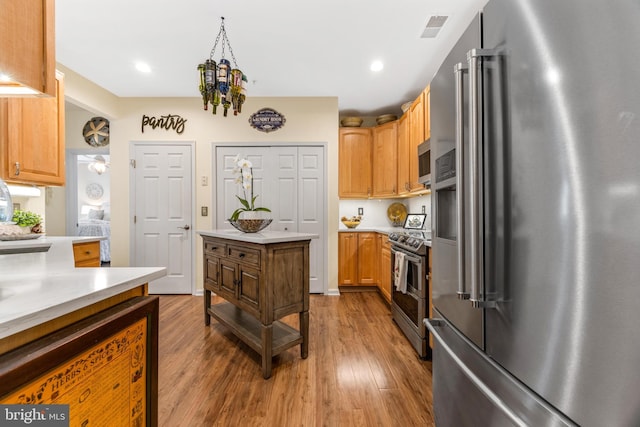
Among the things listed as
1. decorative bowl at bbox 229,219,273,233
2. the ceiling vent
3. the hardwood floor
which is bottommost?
the hardwood floor

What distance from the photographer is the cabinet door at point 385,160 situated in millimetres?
3906

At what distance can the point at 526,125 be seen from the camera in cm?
64

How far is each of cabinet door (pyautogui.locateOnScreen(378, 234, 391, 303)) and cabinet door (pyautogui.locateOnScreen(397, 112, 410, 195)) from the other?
75cm

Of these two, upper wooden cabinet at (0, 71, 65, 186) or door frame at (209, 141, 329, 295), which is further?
door frame at (209, 141, 329, 295)

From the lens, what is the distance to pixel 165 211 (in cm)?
380

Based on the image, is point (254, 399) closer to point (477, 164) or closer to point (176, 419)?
point (176, 419)

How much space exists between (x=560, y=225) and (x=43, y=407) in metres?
1.22

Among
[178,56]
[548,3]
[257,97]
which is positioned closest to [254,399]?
[548,3]

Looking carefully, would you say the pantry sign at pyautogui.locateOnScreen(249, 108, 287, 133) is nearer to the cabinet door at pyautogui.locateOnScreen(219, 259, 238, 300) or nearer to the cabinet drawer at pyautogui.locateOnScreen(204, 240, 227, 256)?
the cabinet drawer at pyautogui.locateOnScreen(204, 240, 227, 256)

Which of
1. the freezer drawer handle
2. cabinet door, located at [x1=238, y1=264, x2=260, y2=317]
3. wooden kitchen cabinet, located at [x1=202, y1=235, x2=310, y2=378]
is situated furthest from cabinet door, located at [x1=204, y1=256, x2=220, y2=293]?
the freezer drawer handle

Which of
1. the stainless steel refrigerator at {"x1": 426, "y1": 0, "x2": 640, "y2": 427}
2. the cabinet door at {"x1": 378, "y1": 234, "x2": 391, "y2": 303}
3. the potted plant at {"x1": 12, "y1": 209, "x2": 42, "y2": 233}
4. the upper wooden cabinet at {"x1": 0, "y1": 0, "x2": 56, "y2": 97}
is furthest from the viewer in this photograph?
the cabinet door at {"x1": 378, "y1": 234, "x2": 391, "y2": 303}

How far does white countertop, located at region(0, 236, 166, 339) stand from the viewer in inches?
22.3

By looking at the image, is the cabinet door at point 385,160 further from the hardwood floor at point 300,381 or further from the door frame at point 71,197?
the door frame at point 71,197

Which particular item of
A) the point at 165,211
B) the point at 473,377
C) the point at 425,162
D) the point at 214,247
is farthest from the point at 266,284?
the point at 165,211
